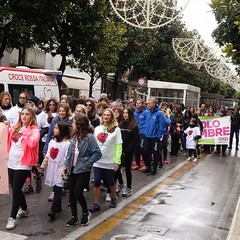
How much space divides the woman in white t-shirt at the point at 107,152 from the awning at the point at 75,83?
21017mm

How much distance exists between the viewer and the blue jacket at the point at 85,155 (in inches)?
215

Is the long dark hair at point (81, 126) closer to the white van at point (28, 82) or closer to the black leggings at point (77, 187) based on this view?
the black leggings at point (77, 187)

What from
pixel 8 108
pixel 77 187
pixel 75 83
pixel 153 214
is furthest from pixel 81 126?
pixel 75 83

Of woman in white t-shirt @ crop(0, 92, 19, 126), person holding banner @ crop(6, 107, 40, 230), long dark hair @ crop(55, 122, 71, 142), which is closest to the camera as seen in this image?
person holding banner @ crop(6, 107, 40, 230)

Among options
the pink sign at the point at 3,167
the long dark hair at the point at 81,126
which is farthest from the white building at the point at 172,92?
the pink sign at the point at 3,167

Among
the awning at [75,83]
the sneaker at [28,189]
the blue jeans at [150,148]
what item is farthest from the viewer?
the awning at [75,83]

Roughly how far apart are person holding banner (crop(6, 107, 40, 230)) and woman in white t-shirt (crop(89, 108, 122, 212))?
3.75 feet

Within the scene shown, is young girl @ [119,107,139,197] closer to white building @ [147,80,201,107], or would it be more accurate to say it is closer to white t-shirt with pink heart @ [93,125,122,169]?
white t-shirt with pink heart @ [93,125,122,169]

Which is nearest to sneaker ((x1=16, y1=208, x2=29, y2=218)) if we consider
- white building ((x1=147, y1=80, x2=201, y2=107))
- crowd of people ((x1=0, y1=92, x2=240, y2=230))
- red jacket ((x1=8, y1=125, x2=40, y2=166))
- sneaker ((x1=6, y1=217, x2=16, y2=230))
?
crowd of people ((x1=0, y1=92, x2=240, y2=230))

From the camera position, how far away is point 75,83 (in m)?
28.5

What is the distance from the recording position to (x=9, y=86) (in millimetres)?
11977

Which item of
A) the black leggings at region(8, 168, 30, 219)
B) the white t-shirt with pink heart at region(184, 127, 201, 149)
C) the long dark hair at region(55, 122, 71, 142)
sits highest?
the long dark hair at region(55, 122, 71, 142)

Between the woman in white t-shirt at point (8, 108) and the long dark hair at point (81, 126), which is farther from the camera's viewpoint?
the woman in white t-shirt at point (8, 108)

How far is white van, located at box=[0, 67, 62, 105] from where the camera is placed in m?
11.9
